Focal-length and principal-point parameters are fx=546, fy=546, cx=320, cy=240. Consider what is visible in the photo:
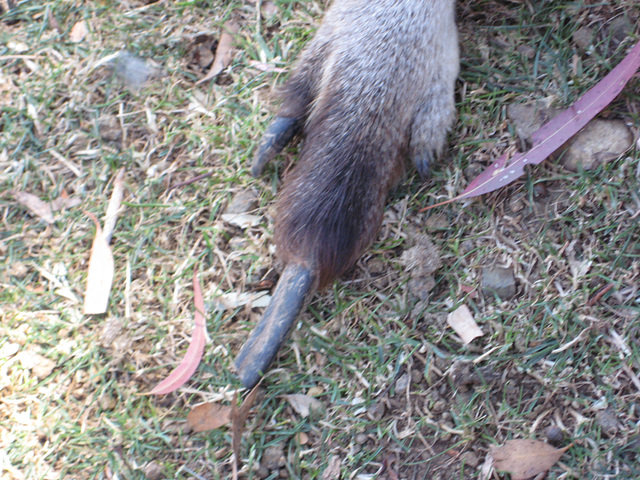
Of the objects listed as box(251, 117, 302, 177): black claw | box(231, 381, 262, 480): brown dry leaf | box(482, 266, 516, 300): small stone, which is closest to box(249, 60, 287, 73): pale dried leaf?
box(251, 117, 302, 177): black claw

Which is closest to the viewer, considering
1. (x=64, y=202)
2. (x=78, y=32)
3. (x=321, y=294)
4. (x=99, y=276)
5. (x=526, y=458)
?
(x=526, y=458)

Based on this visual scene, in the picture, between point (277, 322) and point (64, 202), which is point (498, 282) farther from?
point (64, 202)

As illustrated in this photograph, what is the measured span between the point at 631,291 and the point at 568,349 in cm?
30

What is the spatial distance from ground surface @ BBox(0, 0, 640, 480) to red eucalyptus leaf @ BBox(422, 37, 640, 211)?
5cm

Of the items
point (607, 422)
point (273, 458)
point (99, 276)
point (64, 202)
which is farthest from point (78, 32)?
point (607, 422)

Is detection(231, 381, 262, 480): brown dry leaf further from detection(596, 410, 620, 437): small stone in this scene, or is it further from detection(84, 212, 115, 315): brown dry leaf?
detection(596, 410, 620, 437): small stone

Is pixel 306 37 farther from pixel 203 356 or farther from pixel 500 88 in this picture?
pixel 203 356

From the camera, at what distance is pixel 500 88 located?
7.04ft

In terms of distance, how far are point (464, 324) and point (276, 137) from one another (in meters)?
0.97

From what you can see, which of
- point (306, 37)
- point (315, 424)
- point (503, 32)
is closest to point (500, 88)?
point (503, 32)

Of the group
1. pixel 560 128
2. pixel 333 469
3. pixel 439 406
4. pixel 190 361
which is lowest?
pixel 333 469

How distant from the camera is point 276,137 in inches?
81.0

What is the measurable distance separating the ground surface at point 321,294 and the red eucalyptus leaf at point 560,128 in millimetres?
51

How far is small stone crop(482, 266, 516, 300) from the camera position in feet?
6.50
